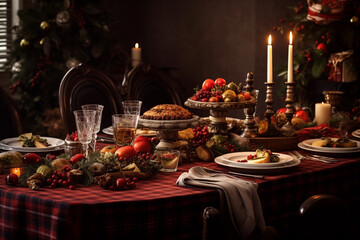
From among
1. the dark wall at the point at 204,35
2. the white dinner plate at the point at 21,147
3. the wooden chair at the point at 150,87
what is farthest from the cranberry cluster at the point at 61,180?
the dark wall at the point at 204,35

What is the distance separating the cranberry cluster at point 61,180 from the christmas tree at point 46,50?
2735 mm

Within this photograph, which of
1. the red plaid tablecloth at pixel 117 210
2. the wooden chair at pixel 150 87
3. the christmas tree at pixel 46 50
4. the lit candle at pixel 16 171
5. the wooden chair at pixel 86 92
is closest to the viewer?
the red plaid tablecloth at pixel 117 210

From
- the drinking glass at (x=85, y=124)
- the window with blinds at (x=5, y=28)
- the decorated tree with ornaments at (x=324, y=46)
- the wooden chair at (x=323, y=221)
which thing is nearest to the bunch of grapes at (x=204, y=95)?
the drinking glass at (x=85, y=124)

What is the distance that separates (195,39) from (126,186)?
153 inches

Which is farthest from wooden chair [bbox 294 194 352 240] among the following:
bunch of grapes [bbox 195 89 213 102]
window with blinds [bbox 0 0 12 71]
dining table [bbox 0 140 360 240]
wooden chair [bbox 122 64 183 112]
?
window with blinds [bbox 0 0 12 71]

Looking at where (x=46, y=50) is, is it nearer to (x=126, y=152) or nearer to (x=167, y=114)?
(x=167, y=114)

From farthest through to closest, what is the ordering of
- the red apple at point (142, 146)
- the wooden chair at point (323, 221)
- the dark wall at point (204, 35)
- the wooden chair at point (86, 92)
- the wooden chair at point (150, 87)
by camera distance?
1. the dark wall at point (204, 35)
2. the wooden chair at point (150, 87)
3. the wooden chair at point (86, 92)
4. the red apple at point (142, 146)
5. the wooden chair at point (323, 221)

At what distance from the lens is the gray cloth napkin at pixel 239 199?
5.66ft

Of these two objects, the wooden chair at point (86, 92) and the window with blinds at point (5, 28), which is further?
the window with blinds at point (5, 28)

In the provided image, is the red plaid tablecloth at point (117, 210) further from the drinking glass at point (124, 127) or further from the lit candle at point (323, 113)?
the lit candle at point (323, 113)

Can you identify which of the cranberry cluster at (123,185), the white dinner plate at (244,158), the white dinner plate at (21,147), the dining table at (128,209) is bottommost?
the dining table at (128,209)

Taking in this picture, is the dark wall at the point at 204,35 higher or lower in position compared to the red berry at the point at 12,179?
higher

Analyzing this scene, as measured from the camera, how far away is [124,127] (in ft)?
7.11

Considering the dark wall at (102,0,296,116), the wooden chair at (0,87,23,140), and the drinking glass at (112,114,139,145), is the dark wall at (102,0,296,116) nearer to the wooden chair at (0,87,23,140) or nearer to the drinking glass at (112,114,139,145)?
the wooden chair at (0,87,23,140)
